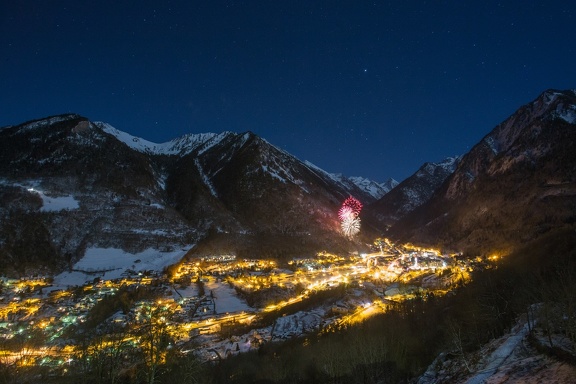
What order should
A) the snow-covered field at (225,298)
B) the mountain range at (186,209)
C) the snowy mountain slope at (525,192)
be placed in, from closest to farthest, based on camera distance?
the snow-covered field at (225,298), the snowy mountain slope at (525,192), the mountain range at (186,209)

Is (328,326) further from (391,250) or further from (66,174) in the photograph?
(66,174)

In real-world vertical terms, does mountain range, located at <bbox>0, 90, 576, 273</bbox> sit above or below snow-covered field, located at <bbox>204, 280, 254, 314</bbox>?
above

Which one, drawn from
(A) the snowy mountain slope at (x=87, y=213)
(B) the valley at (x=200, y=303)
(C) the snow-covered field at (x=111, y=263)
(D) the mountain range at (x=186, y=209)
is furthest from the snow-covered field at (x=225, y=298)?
(A) the snowy mountain slope at (x=87, y=213)

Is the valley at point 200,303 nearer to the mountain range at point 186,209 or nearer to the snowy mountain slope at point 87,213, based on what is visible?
the snowy mountain slope at point 87,213

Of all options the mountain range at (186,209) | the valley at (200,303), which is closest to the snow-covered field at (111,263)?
the valley at (200,303)

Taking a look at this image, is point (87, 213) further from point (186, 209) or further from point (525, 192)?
point (525, 192)

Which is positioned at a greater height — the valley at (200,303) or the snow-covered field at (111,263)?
the snow-covered field at (111,263)

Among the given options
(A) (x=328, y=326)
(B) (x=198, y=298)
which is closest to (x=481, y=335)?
(A) (x=328, y=326)

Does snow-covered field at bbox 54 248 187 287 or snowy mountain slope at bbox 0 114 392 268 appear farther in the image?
snowy mountain slope at bbox 0 114 392 268

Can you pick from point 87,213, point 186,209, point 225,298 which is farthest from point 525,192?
point 87,213

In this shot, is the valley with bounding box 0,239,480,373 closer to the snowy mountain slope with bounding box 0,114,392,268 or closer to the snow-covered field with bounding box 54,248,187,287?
the snow-covered field with bounding box 54,248,187,287

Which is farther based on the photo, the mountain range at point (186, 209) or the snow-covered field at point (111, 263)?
the mountain range at point (186, 209)

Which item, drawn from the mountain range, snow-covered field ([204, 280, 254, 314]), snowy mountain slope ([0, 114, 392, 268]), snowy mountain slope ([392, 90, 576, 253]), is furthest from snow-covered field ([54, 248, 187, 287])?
snowy mountain slope ([392, 90, 576, 253])

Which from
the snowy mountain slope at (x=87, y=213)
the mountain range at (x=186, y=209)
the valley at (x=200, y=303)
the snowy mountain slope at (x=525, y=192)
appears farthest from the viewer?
the snowy mountain slope at (x=87, y=213)
